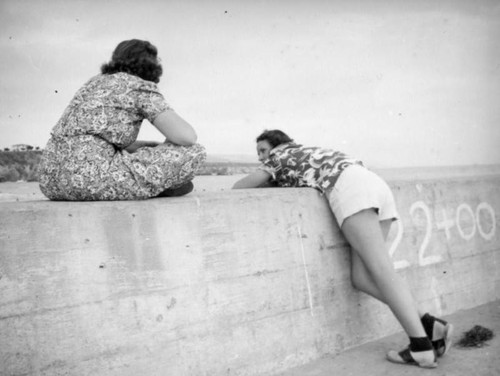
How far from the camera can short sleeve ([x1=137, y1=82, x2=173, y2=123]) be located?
3.02 meters

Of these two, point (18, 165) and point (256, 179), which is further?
point (18, 165)

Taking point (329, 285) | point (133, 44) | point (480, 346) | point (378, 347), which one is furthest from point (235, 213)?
point (480, 346)

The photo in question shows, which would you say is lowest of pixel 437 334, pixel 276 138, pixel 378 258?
pixel 437 334

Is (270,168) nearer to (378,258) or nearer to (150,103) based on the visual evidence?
(378,258)

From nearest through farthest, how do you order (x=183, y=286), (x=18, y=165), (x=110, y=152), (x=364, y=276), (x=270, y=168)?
1. (x=183, y=286)
2. (x=110, y=152)
3. (x=364, y=276)
4. (x=270, y=168)
5. (x=18, y=165)

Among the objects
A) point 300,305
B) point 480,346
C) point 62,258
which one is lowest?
point 480,346

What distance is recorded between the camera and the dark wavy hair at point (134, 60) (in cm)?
316

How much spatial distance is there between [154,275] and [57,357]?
0.60 metres

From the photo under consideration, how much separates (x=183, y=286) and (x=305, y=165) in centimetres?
128

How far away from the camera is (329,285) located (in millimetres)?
3504

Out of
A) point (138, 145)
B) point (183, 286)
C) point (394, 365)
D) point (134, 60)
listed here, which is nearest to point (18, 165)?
point (138, 145)

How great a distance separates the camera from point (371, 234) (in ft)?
10.9

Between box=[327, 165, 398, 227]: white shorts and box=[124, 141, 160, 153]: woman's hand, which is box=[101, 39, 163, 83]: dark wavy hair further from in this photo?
box=[327, 165, 398, 227]: white shorts

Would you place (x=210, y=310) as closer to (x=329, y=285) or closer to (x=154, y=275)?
(x=154, y=275)
